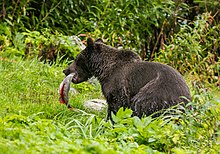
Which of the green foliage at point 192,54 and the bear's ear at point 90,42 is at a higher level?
the bear's ear at point 90,42

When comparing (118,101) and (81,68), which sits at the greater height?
(81,68)

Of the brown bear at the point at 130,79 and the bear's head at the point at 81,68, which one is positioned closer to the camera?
the brown bear at the point at 130,79

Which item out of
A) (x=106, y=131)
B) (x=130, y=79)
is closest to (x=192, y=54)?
(x=130, y=79)

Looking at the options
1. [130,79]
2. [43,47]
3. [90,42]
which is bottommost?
[43,47]

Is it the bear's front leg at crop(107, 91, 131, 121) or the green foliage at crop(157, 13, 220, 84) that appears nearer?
the bear's front leg at crop(107, 91, 131, 121)

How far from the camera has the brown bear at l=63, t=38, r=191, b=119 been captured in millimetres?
7633

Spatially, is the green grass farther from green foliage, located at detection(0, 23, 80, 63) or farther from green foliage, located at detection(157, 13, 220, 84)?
green foliage, located at detection(157, 13, 220, 84)

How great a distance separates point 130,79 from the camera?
812 centimetres

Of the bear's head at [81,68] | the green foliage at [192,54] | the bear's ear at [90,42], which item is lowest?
the green foliage at [192,54]

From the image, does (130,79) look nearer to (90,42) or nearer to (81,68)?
(90,42)

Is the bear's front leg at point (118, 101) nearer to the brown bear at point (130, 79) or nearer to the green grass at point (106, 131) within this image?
the brown bear at point (130, 79)

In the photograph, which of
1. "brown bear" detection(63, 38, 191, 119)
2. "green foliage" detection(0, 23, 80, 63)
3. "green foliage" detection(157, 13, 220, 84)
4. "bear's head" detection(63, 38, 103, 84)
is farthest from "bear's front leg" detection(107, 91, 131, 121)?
"green foliage" detection(157, 13, 220, 84)

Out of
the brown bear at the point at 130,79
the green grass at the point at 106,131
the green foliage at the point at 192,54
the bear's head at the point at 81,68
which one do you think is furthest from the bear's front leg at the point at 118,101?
the green foliage at the point at 192,54

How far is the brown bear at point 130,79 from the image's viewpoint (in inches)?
301
